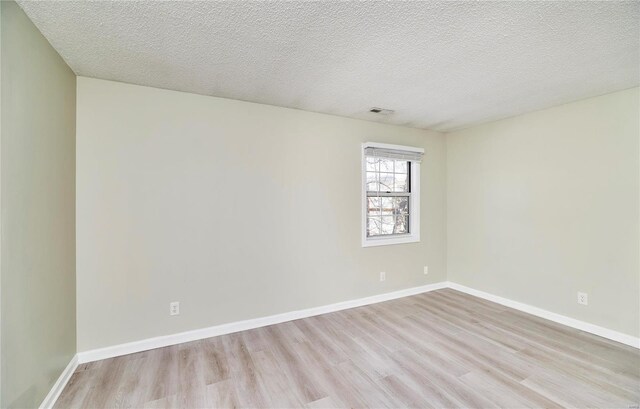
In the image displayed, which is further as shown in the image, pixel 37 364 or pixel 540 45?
pixel 540 45

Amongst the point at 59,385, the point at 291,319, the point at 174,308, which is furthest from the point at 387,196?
the point at 59,385

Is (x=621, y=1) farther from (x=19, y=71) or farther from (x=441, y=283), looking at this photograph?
(x=441, y=283)

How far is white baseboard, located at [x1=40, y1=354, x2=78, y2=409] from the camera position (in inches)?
69.5

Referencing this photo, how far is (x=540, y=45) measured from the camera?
6.14 feet

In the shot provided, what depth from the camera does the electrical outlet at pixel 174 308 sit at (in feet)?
8.53

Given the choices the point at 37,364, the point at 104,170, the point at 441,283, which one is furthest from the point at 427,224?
the point at 37,364

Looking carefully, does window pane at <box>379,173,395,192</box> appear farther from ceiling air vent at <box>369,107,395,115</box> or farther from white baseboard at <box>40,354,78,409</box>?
white baseboard at <box>40,354,78,409</box>

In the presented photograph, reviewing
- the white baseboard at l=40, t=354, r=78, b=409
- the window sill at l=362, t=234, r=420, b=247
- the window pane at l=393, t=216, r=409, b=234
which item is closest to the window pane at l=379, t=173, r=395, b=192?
the window pane at l=393, t=216, r=409, b=234

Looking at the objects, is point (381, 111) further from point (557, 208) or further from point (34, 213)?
point (34, 213)

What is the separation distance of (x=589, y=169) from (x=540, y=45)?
172 centimetres

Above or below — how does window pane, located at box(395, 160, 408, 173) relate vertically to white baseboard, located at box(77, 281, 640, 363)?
above

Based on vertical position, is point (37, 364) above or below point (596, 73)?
below

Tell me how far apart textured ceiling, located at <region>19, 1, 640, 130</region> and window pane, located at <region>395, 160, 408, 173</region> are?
51.6 inches

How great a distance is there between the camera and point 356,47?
75.4 inches
